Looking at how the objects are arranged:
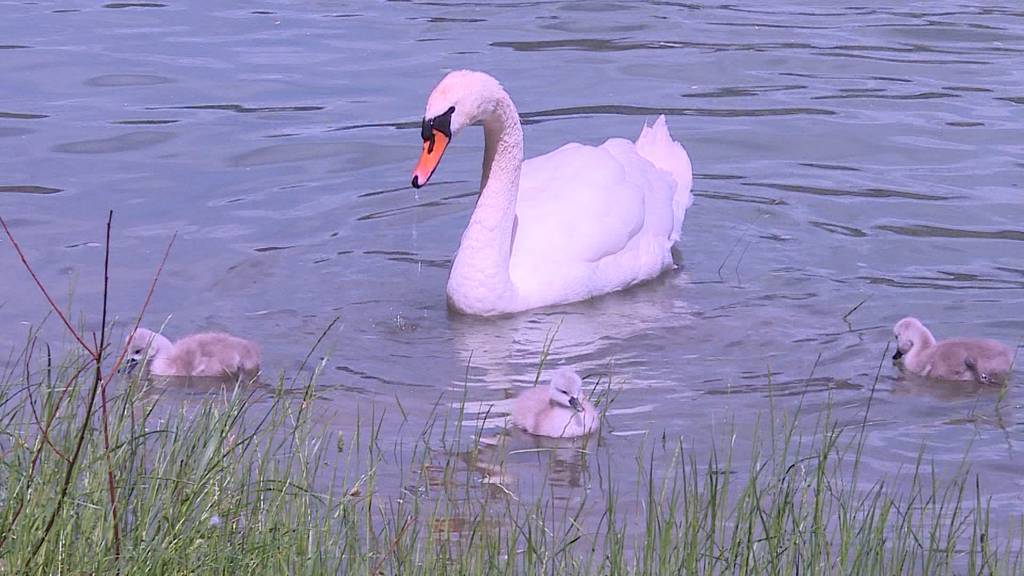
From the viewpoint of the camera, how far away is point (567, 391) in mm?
6059

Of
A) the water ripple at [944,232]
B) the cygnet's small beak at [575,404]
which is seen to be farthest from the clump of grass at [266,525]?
the water ripple at [944,232]

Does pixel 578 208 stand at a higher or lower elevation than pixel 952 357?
higher

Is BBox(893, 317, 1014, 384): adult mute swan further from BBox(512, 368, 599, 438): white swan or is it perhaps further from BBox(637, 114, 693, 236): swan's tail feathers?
BBox(637, 114, 693, 236): swan's tail feathers

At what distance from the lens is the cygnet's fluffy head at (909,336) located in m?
6.95

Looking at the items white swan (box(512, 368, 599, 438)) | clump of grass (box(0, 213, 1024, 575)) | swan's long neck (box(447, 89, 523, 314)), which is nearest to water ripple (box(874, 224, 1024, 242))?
swan's long neck (box(447, 89, 523, 314))

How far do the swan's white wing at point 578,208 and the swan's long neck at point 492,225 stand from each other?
12 cm

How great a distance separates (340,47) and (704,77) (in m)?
2.90

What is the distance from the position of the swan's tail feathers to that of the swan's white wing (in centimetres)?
52

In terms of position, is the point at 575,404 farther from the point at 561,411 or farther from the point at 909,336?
the point at 909,336

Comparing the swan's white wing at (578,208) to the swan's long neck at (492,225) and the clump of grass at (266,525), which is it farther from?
the clump of grass at (266,525)

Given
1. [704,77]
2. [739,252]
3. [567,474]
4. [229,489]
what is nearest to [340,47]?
[704,77]

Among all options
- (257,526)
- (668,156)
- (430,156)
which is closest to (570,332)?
(430,156)

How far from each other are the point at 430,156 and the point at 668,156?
2.33 metres

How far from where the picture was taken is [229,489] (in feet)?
14.5
